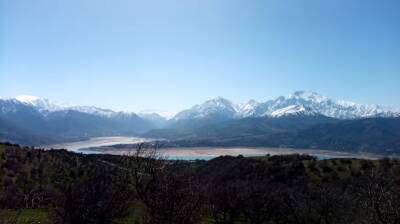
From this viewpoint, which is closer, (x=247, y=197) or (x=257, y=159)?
(x=247, y=197)

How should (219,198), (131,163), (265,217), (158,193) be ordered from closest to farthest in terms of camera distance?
(158,193)
(131,163)
(219,198)
(265,217)

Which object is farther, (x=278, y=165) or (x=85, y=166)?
(x=278, y=165)

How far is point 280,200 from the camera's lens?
6306cm

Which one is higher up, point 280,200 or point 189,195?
point 189,195

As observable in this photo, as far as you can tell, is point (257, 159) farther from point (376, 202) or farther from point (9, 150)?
point (376, 202)

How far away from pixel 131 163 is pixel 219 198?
1292 inches

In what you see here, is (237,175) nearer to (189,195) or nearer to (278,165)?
(278,165)

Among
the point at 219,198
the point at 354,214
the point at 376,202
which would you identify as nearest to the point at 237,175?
the point at 219,198

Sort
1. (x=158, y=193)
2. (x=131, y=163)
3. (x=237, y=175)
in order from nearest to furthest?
(x=158, y=193) → (x=131, y=163) → (x=237, y=175)

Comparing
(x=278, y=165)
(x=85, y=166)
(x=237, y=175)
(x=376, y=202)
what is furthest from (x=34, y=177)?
(x=376, y=202)

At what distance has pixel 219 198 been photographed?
2188 inches

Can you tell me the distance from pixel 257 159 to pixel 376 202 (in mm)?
110216

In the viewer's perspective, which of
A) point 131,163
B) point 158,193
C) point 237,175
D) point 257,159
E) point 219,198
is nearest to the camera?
point 158,193

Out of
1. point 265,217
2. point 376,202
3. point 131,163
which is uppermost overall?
point 131,163
